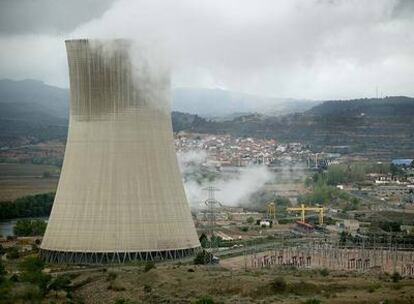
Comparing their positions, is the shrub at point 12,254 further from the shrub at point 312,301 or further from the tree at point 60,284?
the shrub at point 312,301

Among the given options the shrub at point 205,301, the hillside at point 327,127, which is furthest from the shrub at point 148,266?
the hillside at point 327,127

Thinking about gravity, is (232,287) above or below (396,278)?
above

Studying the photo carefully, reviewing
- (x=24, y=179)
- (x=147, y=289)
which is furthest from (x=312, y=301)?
(x=24, y=179)

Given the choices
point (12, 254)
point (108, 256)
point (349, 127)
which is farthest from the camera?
point (349, 127)

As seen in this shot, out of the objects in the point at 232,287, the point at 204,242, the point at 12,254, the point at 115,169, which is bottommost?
the point at 204,242

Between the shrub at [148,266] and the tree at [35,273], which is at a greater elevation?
the tree at [35,273]

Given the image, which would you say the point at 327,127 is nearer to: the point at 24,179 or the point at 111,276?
the point at 24,179
